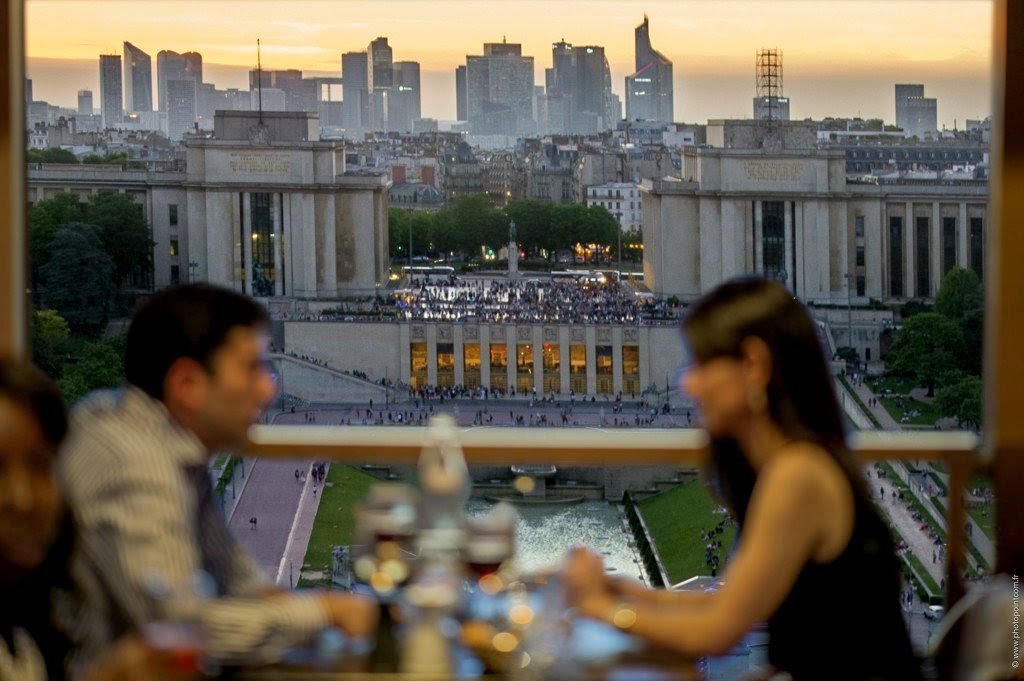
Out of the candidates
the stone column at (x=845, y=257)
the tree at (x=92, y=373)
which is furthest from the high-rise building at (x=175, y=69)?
the tree at (x=92, y=373)

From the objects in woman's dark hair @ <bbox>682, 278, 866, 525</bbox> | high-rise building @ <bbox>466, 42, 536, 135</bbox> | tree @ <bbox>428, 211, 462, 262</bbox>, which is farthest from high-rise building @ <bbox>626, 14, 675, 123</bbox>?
woman's dark hair @ <bbox>682, 278, 866, 525</bbox>

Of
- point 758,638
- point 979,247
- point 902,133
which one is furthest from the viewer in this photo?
point 902,133

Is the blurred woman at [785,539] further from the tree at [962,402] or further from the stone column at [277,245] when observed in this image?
the stone column at [277,245]

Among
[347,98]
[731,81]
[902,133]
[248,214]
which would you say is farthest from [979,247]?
[347,98]

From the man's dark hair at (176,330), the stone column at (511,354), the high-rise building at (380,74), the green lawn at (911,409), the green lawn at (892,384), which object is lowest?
the green lawn at (911,409)

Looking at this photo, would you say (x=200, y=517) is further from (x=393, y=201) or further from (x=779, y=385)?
(x=393, y=201)
